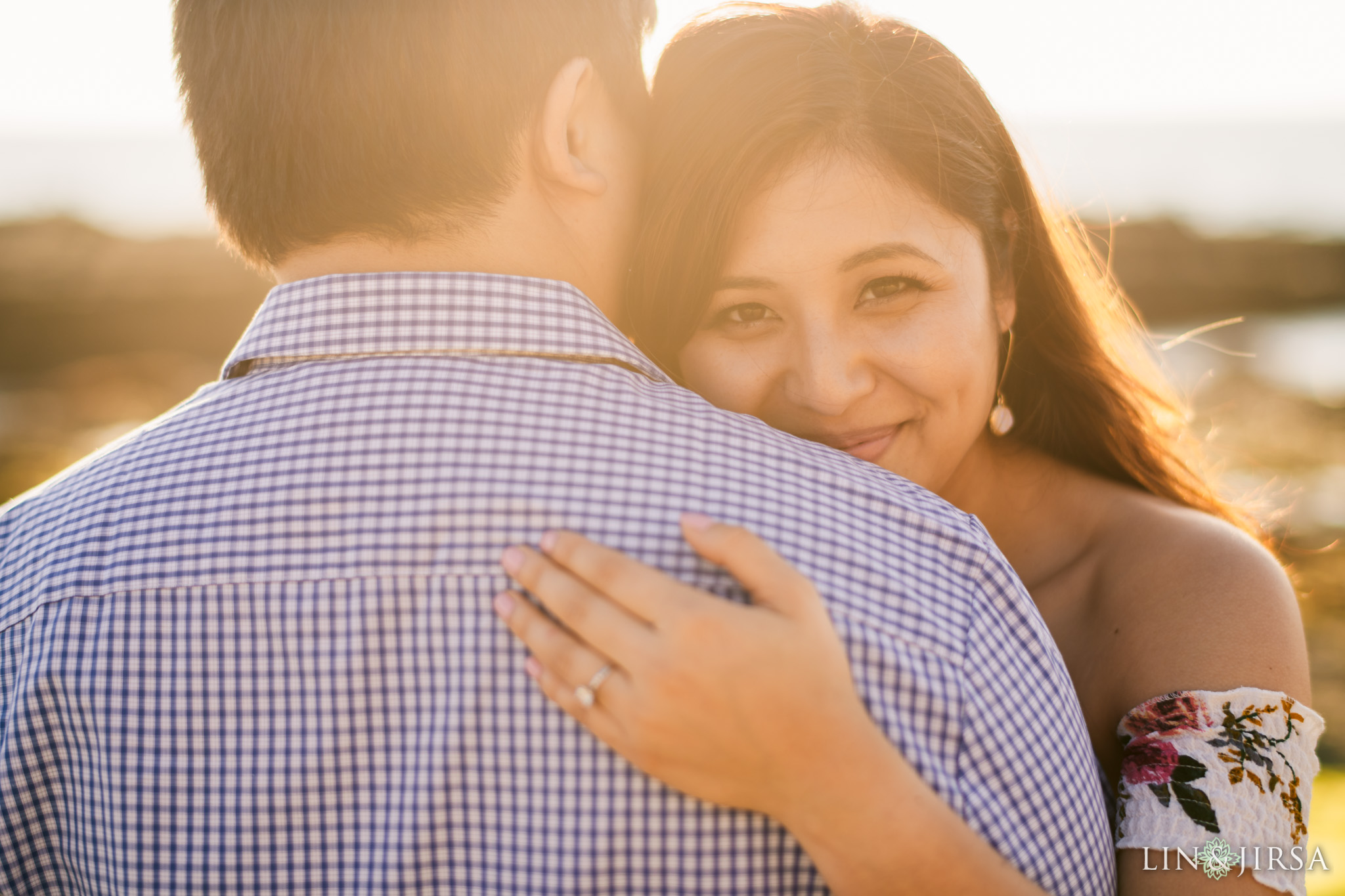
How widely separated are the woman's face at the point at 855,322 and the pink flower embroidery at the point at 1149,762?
0.78m

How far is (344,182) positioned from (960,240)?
1.30m

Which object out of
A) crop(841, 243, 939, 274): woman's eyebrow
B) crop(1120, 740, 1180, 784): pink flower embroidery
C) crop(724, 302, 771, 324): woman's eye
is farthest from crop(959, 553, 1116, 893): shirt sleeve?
crop(724, 302, 771, 324): woman's eye

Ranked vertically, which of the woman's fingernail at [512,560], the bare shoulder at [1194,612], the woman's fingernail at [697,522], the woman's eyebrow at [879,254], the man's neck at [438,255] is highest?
→ the man's neck at [438,255]

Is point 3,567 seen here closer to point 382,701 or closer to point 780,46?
point 382,701

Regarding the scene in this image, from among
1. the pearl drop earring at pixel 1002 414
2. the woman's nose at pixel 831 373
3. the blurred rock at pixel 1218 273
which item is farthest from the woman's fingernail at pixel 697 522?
the blurred rock at pixel 1218 273

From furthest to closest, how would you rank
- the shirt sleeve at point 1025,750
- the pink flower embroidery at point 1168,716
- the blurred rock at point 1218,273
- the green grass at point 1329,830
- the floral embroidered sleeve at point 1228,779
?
1. the blurred rock at point 1218,273
2. the green grass at point 1329,830
3. the pink flower embroidery at point 1168,716
4. the floral embroidered sleeve at point 1228,779
5. the shirt sleeve at point 1025,750

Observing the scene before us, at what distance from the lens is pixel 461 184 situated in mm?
1360

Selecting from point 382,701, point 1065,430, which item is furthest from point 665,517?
point 1065,430

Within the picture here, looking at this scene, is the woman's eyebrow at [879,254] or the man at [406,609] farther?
the woman's eyebrow at [879,254]

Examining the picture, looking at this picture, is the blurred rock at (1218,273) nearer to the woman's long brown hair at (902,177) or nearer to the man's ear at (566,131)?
the woman's long brown hair at (902,177)

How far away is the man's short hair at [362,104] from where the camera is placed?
1324 mm

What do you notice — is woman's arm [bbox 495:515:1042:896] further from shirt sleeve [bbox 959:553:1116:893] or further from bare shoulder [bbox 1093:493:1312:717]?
bare shoulder [bbox 1093:493:1312:717]

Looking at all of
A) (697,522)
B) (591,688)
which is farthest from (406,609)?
(697,522)

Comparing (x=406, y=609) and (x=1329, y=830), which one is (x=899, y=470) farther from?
(x=1329, y=830)
